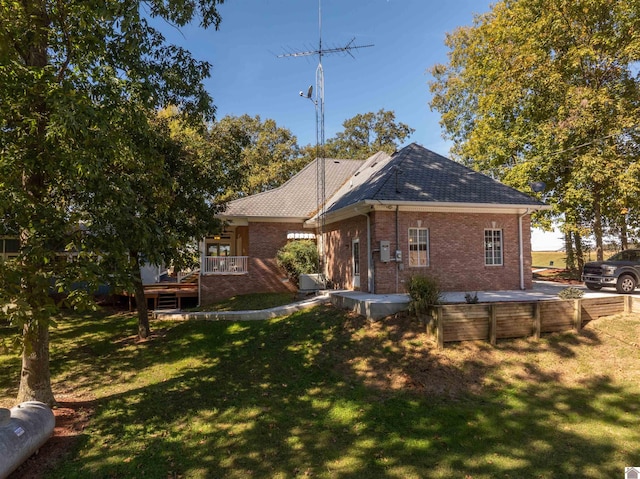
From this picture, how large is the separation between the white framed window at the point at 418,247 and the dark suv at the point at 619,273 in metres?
6.52

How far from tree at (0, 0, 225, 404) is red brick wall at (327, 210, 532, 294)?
847 cm

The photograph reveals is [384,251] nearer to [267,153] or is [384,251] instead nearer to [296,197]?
[296,197]

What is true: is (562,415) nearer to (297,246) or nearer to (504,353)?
(504,353)

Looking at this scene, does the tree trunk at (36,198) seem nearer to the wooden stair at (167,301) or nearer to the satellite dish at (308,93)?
the satellite dish at (308,93)

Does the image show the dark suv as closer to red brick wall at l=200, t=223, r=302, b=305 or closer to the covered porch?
red brick wall at l=200, t=223, r=302, b=305

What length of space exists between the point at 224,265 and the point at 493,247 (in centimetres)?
1165

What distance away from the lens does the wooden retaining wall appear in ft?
26.4

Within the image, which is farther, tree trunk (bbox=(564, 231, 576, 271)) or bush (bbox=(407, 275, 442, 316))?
tree trunk (bbox=(564, 231, 576, 271))

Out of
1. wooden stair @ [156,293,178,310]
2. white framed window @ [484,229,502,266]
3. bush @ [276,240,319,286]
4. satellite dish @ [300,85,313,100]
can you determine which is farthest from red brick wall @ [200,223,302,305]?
white framed window @ [484,229,502,266]

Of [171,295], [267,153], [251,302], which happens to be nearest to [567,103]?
[251,302]

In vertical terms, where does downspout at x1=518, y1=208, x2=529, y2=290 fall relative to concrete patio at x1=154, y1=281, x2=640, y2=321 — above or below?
above

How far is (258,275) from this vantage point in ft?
56.6

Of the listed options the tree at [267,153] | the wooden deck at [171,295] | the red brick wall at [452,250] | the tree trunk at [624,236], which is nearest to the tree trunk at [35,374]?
the red brick wall at [452,250]

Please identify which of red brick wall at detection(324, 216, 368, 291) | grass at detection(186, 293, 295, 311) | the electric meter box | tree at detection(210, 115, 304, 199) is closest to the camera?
the electric meter box
